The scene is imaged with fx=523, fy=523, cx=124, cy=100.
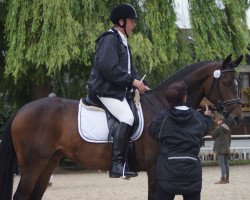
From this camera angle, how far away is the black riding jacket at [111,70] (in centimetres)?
658

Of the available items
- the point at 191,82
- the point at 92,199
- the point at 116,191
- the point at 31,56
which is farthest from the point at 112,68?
the point at 31,56

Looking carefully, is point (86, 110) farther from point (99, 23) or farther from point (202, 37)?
point (202, 37)

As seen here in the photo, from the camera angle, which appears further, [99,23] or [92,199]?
[99,23]

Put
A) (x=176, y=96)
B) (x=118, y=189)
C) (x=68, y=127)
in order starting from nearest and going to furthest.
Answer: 1. (x=176, y=96)
2. (x=68, y=127)
3. (x=118, y=189)

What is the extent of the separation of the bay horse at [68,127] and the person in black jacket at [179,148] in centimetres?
92

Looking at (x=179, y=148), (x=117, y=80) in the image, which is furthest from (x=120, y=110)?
(x=179, y=148)

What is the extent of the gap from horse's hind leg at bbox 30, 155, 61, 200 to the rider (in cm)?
96

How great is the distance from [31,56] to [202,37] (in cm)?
633

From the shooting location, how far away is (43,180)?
7.14 metres

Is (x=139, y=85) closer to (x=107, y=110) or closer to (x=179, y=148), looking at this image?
(x=107, y=110)

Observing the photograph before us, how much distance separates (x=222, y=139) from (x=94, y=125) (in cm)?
1025

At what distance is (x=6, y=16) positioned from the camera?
63.5ft

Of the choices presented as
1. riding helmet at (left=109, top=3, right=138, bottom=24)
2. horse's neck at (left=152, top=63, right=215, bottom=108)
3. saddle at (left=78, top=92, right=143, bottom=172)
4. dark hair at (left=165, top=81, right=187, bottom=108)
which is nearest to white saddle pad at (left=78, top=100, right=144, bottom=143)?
saddle at (left=78, top=92, right=143, bottom=172)

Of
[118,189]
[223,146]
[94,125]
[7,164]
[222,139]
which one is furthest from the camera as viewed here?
[222,139]
